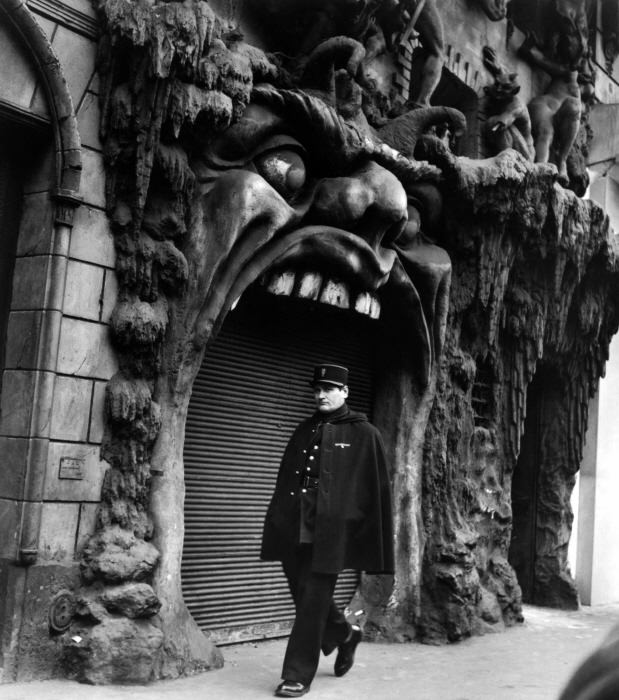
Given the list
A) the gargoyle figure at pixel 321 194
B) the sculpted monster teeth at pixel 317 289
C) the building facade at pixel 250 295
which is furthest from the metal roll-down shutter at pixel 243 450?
the gargoyle figure at pixel 321 194

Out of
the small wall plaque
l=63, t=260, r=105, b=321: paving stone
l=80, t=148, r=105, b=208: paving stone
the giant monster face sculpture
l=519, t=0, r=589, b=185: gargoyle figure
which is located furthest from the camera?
l=519, t=0, r=589, b=185: gargoyle figure

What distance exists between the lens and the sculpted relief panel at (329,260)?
6449 mm

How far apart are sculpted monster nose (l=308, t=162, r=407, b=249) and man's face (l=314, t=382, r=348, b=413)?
1951mm

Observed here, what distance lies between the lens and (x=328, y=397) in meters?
6.32

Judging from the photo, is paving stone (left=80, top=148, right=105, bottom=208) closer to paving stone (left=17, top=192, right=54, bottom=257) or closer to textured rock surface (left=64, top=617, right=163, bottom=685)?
paving stone (left=17, top=192, right=54, bottom=257)

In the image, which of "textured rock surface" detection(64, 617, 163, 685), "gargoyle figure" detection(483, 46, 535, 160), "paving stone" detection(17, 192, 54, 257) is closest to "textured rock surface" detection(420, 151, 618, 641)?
"gargoyle figure" detection(483, 46, 535, 160)

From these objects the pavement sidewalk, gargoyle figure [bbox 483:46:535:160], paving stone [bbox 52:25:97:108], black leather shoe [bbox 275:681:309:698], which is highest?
gargoyle figure [bbox 483:46:535:160]

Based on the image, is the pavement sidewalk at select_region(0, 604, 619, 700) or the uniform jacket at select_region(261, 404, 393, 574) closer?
the pavement sidewalk at select_region(0, 604, 619, 700)

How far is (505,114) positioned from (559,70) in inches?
62.1

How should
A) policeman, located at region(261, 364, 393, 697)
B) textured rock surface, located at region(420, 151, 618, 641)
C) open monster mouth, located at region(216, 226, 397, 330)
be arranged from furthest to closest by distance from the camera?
textured rock surface, located at region(420, 151, 618, 641) → open monster mouth, located at region(216, 226, 397, 330) → policeman, located at region(261, 364, 393, 697)

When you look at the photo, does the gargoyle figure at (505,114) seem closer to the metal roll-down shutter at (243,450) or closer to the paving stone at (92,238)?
the metal roll-down shutter at (243,450)

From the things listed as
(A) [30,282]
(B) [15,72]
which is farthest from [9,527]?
(B) [15,72]

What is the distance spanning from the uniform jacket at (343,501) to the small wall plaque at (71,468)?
48.4 inches

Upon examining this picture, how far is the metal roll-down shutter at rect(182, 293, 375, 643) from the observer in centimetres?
762
